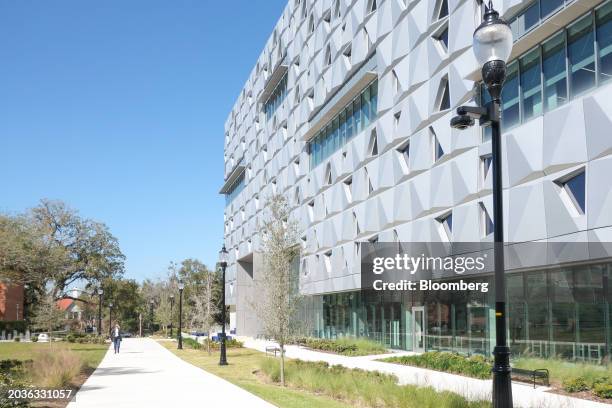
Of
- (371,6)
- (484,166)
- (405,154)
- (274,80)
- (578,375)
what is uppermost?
(274,80)

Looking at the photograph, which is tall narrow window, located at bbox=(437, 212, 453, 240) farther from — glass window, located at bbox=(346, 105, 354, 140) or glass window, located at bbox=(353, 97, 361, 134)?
glass window, located at bbox=(346, 105, 354, 140)

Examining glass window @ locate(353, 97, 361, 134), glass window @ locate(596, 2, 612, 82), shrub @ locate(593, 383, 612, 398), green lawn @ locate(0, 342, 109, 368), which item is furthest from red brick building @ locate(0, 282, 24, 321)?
shrub @ locate(593, 383, 612, 398)

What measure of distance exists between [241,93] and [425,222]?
48611mm

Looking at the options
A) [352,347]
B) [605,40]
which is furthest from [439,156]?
[352,347]

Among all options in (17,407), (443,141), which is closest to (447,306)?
(443,141)

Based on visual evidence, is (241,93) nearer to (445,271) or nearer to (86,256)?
(86,256)

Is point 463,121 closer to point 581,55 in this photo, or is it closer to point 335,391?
point 335,391

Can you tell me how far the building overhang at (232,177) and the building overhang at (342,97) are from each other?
23994 mm

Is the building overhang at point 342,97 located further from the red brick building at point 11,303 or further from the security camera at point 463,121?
the red brick building at point 11,303

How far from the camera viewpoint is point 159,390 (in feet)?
53.9

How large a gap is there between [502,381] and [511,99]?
Result: 17755mm

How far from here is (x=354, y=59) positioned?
127 ft

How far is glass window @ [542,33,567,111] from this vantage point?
2070cm

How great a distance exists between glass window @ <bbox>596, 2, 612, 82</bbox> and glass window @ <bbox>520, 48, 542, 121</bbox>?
9.12 feet
